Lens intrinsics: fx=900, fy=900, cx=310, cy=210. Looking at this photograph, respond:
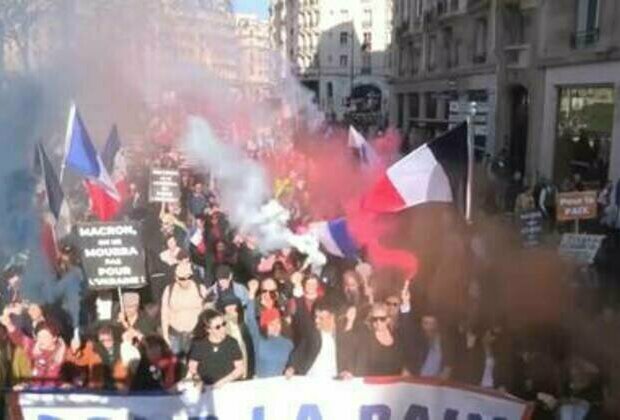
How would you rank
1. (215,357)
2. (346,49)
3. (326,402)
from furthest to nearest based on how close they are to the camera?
1. (346,49)
2. (215,357)
3. (326,402)

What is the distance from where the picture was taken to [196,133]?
715 inches

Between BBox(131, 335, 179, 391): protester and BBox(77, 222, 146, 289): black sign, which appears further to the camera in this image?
BBox(77, 222, 146, 289): black sign

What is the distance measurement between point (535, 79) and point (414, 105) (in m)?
20.8

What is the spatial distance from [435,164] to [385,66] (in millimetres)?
77845

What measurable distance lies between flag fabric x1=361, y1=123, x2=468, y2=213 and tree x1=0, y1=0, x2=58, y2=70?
1689 cm

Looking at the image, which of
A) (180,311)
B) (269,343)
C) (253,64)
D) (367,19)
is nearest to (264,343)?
(269,343)

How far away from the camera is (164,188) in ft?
38.9

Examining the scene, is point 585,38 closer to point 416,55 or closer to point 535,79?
point 535,79

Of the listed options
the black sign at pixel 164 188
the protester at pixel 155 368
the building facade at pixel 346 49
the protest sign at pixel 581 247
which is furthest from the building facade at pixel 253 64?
the building facade at pixel 346 49

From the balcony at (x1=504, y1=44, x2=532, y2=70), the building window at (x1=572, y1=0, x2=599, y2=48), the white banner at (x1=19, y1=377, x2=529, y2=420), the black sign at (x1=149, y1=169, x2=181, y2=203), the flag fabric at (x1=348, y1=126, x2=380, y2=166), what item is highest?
the building window at (x1=572, y1=0, x2=599, y2=48)

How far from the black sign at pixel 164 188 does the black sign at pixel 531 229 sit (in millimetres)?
4505

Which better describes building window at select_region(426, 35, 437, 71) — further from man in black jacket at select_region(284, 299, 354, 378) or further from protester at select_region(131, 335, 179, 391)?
protester at select_region(131, 335, 179, 391)

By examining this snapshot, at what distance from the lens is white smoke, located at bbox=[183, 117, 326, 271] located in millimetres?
9633

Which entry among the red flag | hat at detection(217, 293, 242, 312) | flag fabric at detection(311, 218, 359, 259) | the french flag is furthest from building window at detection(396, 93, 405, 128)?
hat at detection(217, 293, 242, 312)
